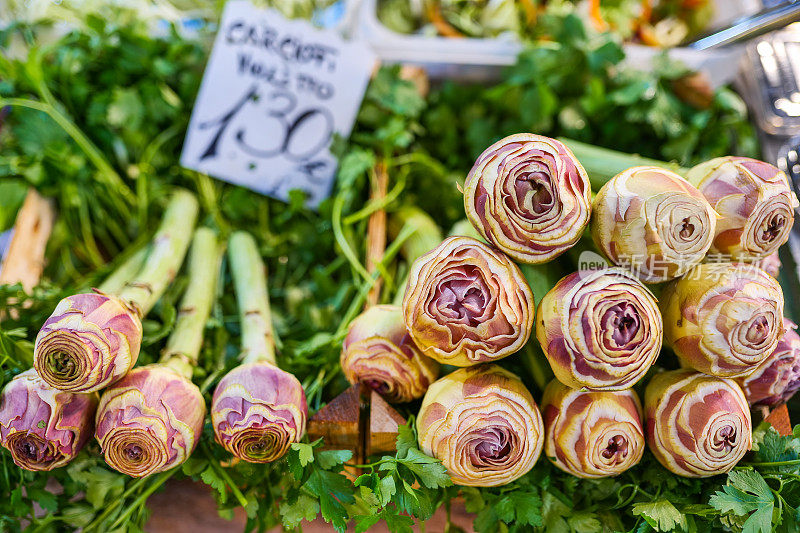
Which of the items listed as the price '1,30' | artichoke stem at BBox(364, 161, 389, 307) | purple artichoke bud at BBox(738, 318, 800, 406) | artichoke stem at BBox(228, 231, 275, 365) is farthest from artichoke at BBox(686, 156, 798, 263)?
the price '1,30'

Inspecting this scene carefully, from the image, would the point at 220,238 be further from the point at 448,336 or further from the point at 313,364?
the point at 448,336

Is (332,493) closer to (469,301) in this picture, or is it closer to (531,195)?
(469,301)

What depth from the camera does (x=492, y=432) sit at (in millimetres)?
618

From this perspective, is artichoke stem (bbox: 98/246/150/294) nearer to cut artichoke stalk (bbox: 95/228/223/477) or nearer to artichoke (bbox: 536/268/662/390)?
cut artichoke stalk (bbox: 95/228/223/477)

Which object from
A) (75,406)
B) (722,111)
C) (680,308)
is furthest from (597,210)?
(722,111)

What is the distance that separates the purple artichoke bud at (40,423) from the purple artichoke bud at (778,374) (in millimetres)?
835

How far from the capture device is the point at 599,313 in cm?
56

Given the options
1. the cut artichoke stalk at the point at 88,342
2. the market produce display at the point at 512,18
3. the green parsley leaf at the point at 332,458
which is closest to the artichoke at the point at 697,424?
the green parsley leaf at the point at 332,458

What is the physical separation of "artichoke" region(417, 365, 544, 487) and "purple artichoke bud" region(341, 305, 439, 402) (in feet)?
0.20

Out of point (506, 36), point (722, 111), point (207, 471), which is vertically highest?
point (506, 36)

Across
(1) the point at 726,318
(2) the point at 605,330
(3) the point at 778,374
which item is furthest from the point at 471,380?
(3) the point at 778,374

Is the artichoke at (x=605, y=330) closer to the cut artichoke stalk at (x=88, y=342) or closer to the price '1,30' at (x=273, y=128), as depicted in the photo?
the cut artichoke stalk at (x=88, y=342)

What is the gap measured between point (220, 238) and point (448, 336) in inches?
24.7

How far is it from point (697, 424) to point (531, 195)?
324mm
